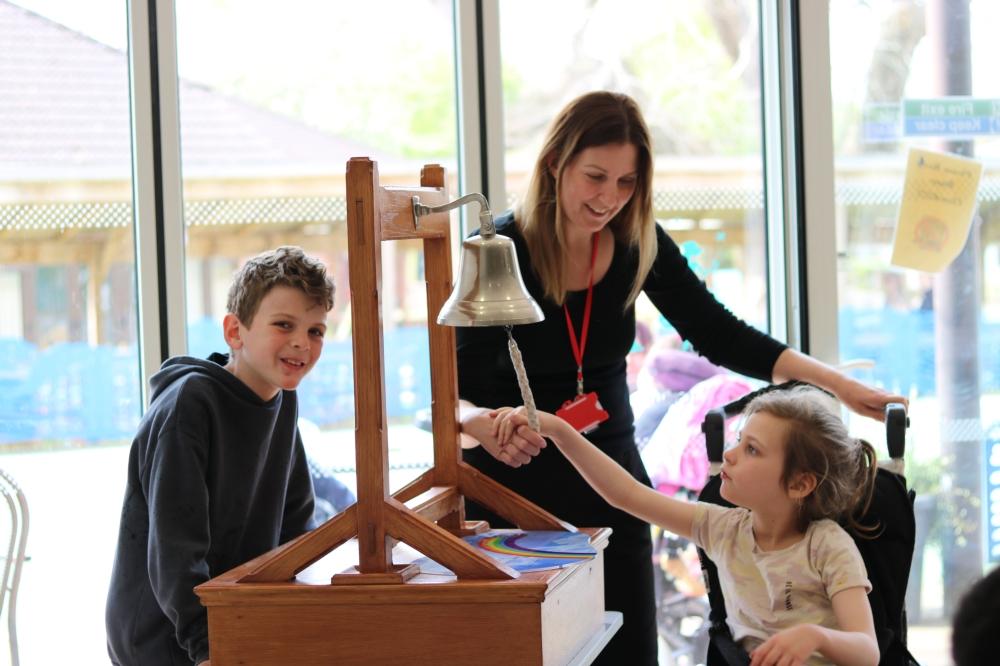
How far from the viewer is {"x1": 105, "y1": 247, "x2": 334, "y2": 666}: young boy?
62.1 inches

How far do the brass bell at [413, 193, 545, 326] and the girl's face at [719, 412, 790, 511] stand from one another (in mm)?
603

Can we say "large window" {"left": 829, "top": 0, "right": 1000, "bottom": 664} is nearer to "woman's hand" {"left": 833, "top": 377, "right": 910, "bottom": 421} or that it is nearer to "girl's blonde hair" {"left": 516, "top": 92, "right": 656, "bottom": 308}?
"woman's hand" {"left": 833, "top": 377, "right": 910, "bottom": 421}

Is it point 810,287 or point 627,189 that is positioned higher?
point 627,189

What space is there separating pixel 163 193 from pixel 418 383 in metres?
0.83

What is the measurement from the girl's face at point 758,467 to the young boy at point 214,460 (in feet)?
2.44

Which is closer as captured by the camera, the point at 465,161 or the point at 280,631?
the point at 280,631

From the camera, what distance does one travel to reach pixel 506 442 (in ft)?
5.88

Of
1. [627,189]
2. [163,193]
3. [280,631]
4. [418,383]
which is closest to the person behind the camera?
[280,631]

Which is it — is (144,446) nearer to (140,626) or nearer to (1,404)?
(140,626)

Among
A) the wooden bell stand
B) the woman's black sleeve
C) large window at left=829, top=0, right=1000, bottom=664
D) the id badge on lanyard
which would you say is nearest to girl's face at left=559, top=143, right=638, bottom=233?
the id badge on lanyard

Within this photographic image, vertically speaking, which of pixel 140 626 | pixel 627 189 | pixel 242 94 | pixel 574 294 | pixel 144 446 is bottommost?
pixel 140 626

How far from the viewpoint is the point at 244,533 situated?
5.72ft

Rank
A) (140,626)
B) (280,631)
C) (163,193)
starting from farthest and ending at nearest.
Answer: (163,193) < (140,626) < (280,631)

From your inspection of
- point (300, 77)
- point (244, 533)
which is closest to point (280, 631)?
point (244, 533)
